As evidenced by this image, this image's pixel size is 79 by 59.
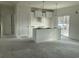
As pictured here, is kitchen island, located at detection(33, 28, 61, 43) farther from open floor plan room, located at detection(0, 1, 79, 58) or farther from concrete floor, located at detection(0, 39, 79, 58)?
concrete floor, located at detection(0, 39, 79, 58)

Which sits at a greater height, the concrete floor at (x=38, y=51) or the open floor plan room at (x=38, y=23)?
the open floor plan room at (x=38, y=23)

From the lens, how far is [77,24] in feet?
26.7

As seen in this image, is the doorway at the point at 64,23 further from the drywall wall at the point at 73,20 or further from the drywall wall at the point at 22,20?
the drywall wall at the point at 22,20

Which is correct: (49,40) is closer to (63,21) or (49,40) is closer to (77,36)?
(77,36)

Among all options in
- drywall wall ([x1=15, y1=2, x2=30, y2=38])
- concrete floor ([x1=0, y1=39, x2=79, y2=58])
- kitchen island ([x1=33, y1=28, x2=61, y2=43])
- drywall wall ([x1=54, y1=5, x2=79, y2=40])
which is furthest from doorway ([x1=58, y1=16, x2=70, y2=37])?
concrete floor ([x1=0, y1=39, x2=79, y2=58])

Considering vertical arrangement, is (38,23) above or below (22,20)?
below

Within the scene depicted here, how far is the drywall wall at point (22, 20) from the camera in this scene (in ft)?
29.0

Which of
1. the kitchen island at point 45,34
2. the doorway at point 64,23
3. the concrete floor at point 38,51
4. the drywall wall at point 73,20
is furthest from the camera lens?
the doorway at point 64,23

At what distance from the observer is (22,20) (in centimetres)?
905

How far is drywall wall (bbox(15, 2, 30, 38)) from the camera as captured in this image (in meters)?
8.85

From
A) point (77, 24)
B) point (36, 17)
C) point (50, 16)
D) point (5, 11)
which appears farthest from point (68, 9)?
point (5, 11)

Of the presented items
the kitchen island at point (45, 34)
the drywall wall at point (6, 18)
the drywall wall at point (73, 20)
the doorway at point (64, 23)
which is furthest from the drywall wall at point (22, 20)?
the doorway at point (64, 23)

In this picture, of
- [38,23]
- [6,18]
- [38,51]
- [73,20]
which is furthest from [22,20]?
[38,51]

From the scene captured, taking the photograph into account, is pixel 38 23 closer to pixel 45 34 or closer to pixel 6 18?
pixel 6 18
